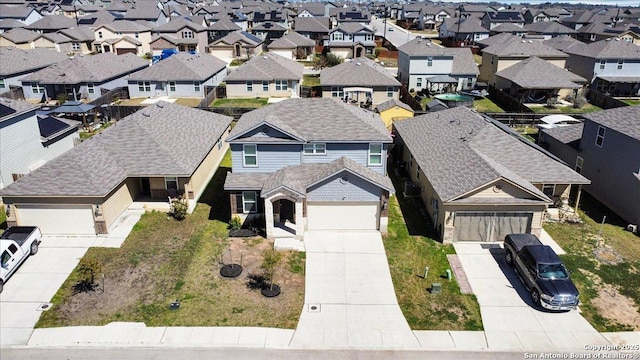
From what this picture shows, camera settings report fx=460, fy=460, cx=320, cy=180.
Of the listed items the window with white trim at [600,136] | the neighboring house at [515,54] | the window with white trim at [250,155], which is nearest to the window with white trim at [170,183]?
the window with white trim at [250,155]

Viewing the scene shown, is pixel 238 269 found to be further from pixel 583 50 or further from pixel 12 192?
pixel 583 50

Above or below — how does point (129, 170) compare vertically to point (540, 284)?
above

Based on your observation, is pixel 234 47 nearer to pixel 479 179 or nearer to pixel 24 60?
pixel 24 60

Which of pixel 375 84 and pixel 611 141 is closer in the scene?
pixel 611 141

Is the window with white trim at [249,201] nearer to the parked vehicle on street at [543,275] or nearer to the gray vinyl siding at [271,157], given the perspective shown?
the gray vinyl siding at [271,157]

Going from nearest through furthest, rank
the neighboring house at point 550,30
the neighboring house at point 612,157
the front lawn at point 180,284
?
the front lawn at point 180,284 < the neighboring house at point 612,157 < the neighboring house at point 550,30

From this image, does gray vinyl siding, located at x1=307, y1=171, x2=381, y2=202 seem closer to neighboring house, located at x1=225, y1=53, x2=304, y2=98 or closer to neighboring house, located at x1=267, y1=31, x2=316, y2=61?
neighboring house, located at x1=225, y1=53, x2=304, y2=98

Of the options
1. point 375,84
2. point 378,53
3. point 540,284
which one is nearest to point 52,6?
point 378,53
